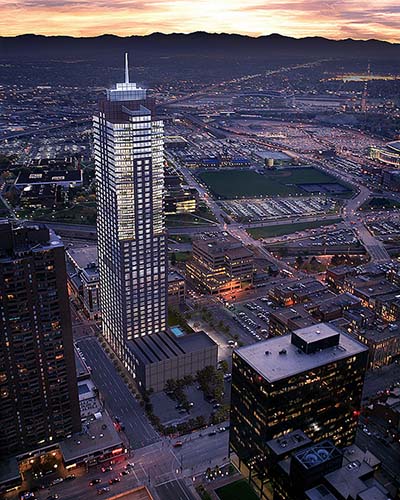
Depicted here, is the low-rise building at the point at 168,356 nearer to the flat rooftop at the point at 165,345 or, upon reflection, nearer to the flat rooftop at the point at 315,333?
the flat rooftop at the point at 165,345

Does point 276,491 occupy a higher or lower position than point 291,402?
lower

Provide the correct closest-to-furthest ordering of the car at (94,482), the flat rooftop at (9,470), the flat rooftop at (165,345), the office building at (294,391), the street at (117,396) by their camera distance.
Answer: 1. the office building at (294,391)
2. the flat rooftop at (9,470)
3. the car at (94,482)
4. the street at (117,396)
5. the flat rooftop at (165,345)

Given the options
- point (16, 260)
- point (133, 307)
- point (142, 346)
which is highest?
point (16, 260)

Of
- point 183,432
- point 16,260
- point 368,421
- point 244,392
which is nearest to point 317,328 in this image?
point 244,392

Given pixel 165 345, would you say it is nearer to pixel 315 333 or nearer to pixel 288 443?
pixel 315 333

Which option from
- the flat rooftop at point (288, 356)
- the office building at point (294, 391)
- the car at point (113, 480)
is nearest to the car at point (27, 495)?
the car at point (113, 480)

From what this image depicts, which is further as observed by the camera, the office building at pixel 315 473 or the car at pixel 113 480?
the car at pixel 113 480

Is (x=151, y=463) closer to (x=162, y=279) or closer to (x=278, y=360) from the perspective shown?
(x=278, y=360)

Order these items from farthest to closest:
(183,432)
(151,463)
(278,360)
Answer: (183,432) → (151,463) → (278,360)
